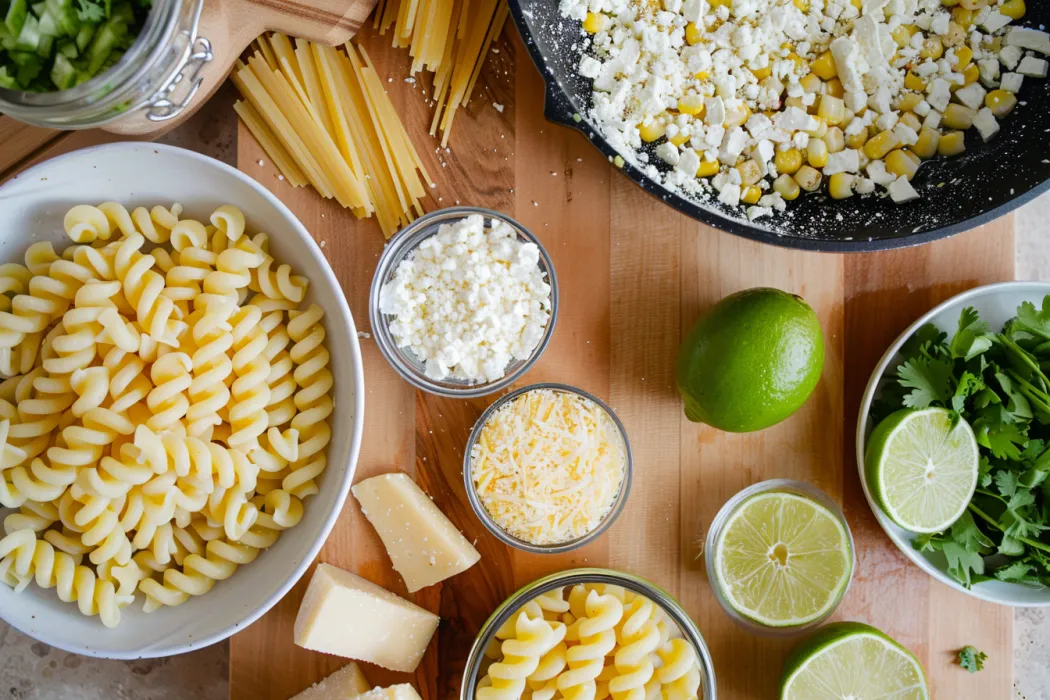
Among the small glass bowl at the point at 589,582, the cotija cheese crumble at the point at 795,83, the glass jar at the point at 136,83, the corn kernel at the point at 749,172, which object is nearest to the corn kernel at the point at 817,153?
the cotija cheese crumble at the point at 795,83

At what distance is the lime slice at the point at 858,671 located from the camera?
1.60m

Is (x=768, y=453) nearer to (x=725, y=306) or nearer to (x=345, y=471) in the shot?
(x=725, y=306)

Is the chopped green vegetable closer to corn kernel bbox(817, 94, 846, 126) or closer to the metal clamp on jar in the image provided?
the metal clamp on jar

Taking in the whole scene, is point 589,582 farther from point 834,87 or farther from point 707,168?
point 834,87

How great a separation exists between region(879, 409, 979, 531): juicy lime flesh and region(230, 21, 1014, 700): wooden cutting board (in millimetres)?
146

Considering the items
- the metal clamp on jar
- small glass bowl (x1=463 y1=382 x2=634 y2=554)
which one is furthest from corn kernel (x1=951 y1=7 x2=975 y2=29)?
the metal clamp on jar

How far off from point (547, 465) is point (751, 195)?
654 millimetres

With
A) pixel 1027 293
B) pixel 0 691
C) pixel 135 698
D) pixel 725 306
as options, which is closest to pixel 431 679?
pixel 135 698

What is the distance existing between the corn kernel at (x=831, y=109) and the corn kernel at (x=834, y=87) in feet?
0.05

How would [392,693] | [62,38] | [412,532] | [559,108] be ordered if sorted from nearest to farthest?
[62,38]
[559,108]
[392,693]
[412,532]

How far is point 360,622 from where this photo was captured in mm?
1607

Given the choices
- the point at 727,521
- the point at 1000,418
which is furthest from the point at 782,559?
the point at 1000,418

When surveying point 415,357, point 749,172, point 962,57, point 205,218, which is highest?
point 962,57

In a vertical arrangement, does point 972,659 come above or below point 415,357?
below
